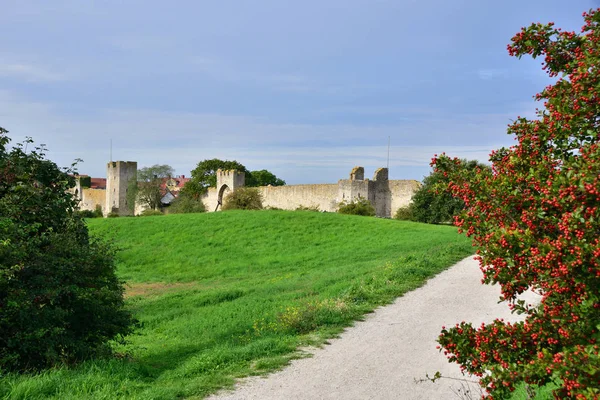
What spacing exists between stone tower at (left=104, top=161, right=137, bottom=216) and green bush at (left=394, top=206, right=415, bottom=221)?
35936 millimetres

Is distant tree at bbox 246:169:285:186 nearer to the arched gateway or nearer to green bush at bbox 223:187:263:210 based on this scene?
the arched gateway

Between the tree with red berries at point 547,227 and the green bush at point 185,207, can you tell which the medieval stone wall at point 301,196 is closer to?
the green bush at point 185,207

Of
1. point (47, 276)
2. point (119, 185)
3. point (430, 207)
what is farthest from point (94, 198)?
point (47, 276)

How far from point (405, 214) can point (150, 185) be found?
118ft

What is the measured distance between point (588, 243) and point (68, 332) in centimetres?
767

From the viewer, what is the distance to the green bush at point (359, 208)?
46.6 meters

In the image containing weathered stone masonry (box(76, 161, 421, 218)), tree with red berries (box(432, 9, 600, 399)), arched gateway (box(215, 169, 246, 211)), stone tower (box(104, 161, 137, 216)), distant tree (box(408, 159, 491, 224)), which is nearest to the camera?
tree with red berries (box(432, 9, 600, 399))

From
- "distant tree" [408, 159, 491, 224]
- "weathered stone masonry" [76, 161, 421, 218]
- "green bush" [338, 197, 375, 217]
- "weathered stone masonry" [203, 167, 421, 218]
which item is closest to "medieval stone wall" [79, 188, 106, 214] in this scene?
"weathered stone masonry" [76, 161, 421, 218]

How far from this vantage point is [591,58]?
175 inches

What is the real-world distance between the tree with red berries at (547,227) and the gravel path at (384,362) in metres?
2.57

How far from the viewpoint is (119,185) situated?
68875mm

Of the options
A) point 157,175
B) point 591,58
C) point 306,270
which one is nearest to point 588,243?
point 591,58

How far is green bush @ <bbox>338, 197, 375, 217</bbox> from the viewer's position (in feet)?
153

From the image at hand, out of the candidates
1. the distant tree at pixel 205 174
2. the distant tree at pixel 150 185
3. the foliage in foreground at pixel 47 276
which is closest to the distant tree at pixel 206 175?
the distant tree at pixel 205 174
